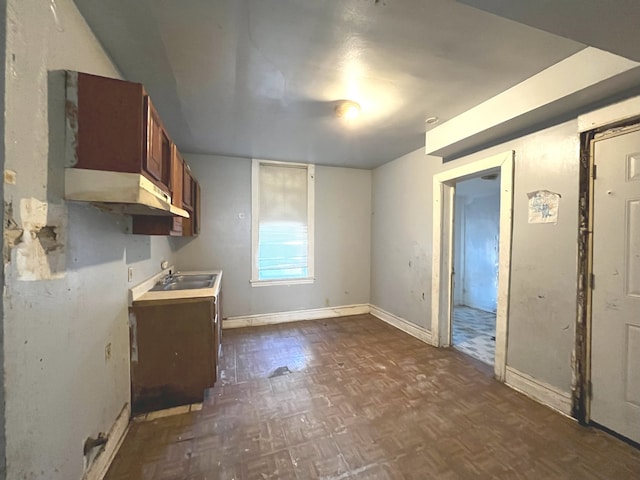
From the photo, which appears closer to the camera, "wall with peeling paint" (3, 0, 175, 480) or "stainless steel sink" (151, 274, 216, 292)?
"wall with peeling paint" (3, 0, 175, 480)

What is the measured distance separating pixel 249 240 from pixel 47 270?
2878 millimetres

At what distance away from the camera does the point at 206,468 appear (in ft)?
4.92

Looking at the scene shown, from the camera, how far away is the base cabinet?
196 cm

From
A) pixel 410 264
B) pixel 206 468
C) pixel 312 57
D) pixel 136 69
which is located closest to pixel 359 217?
pixel 410 264

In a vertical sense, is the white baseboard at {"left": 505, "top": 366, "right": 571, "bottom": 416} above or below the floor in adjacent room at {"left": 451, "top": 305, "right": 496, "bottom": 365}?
above

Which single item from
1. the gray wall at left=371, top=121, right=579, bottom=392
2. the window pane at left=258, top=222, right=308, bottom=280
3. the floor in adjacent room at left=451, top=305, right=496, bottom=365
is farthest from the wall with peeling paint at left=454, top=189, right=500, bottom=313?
the window pane at left=258, top=222, right=308, bottom=280

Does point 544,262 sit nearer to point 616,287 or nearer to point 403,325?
point 616,287

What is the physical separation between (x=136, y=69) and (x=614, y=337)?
372 cm

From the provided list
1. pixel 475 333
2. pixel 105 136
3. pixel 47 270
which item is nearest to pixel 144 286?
pixel 47 270

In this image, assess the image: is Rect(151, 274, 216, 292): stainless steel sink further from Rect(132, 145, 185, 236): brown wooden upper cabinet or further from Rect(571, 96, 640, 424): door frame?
Rect(571, 96, 640, 424): door frame

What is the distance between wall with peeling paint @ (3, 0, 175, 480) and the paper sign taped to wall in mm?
3112

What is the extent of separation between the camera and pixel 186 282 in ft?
9.95

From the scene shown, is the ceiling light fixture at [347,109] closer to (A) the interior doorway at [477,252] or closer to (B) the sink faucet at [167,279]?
(B) the sink faucet at [167,279]

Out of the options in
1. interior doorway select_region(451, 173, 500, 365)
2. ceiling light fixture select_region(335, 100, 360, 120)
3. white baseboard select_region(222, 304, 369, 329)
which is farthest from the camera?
interior doorway select_region(451, 173, 500, 365)
